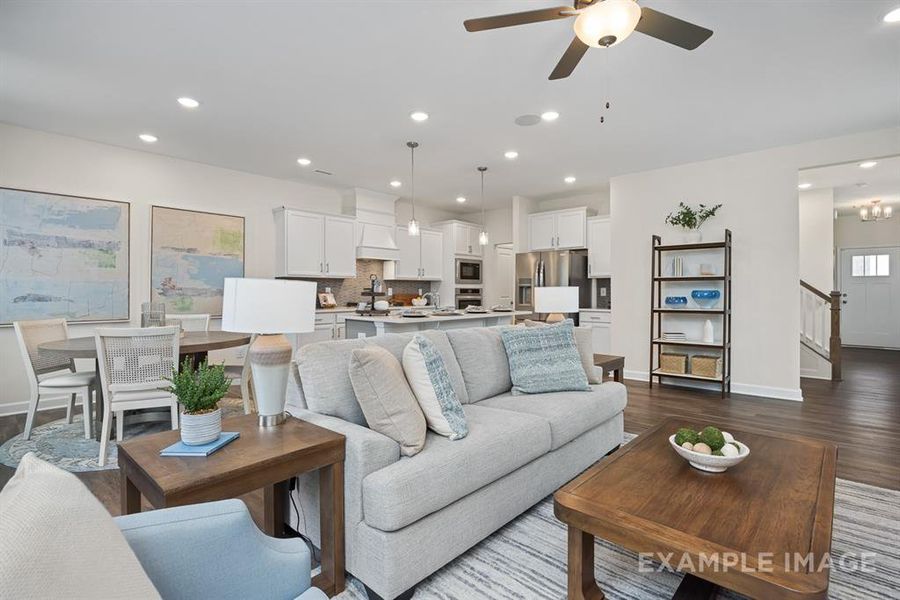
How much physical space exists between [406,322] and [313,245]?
93.3 inches

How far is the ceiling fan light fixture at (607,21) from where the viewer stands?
72.6 inches

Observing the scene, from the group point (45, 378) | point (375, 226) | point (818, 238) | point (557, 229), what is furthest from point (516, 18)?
point (818, 238)

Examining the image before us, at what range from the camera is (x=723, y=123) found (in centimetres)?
402

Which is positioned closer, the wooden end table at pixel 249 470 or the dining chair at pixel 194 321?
the wooden end table at pixel 249 470

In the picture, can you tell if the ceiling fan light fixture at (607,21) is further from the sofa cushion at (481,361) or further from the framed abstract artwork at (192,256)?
the framed abstract artwork at (192,256)

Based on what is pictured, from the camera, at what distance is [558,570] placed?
1.80 meters

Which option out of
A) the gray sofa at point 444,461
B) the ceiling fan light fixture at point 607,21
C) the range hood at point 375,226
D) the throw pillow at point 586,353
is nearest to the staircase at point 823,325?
the throw pillow at point 586,353

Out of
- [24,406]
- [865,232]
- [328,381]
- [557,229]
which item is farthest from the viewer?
[865,232]

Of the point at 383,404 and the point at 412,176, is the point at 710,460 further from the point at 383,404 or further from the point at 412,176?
the point at 412,176

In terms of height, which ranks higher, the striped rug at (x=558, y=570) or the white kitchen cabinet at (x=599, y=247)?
the white kitchen cabinet at (x=599, y=247)

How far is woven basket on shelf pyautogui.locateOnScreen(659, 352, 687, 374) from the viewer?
5.10 meters

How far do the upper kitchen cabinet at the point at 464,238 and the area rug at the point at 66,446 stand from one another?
5028 mm

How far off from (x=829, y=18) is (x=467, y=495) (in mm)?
3216

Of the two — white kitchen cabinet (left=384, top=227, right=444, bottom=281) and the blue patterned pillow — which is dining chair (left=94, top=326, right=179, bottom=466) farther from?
white kitchen cabinet (left=384, top=227, right=444, bottom=281)
